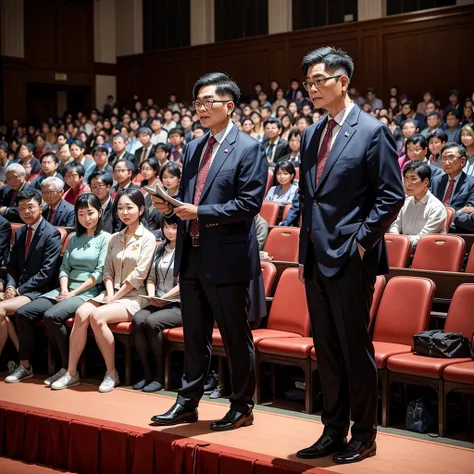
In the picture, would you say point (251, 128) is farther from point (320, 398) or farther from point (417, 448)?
point (417, 448)

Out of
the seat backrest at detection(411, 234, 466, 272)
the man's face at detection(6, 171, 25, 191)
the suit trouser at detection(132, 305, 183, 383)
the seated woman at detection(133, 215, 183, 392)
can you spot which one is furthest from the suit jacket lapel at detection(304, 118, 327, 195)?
the man's face at detection(6, 171, 25, 191)

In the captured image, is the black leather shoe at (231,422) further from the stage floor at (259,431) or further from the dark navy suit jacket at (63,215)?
the dark navy suit jacket at (63,215)

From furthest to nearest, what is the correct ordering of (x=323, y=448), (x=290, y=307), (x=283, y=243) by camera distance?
(x=283, y=243) < (x=290, y=307) < (x=323, y=448)

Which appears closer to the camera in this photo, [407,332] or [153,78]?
[407,332]

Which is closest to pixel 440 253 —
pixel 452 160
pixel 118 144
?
pixel 452 160

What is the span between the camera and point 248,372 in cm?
229

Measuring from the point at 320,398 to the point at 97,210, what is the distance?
1435 millimetres

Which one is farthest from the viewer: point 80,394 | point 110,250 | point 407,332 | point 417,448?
point 110,250

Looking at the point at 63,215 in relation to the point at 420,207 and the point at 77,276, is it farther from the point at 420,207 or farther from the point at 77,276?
the point at 420,207

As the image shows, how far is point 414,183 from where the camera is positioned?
3.63m

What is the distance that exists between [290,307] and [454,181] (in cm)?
177

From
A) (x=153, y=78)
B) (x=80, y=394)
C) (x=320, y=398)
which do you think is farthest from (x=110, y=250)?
(x=153, y=78)

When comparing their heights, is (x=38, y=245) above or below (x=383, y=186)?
below

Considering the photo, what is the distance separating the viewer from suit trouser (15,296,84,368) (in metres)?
3.36
